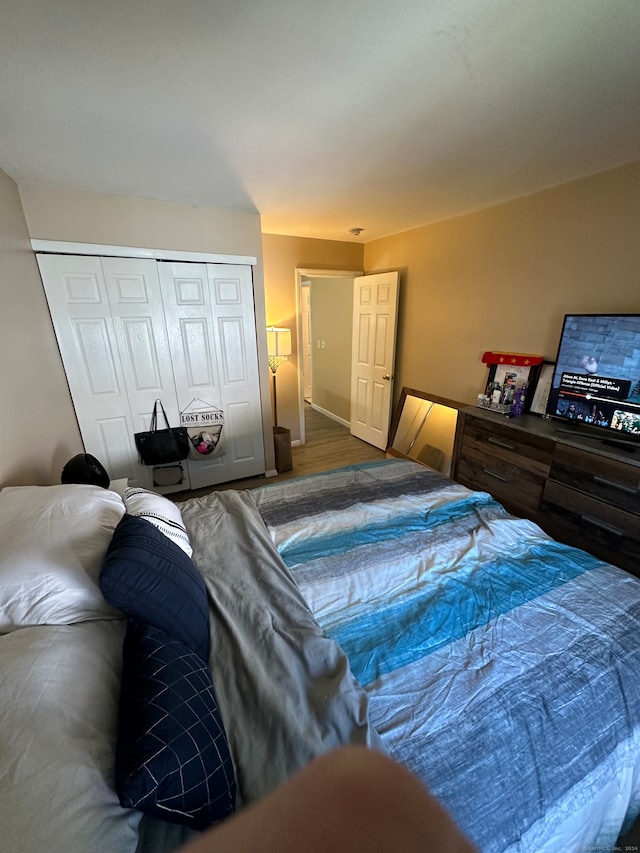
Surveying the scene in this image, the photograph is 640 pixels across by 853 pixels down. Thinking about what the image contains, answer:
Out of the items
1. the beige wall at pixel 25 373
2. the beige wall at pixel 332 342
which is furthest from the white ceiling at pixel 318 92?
the beige wall at pixel 332 342

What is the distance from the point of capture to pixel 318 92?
1289mm

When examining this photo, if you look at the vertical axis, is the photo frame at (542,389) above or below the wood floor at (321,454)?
above

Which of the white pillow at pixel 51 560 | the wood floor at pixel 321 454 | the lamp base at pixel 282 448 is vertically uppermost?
the white pillow at pixel 51 560

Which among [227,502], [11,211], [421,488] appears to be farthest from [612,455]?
[11,211]

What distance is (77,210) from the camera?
2291 millimetres

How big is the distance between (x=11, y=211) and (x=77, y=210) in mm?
437

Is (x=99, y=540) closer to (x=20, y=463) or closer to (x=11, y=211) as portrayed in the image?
(x=20, y=463)

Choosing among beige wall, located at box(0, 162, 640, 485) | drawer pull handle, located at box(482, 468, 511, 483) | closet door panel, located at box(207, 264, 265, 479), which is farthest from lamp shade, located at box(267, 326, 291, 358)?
drawer pull handle, located at box(482, 468, 511, 483)

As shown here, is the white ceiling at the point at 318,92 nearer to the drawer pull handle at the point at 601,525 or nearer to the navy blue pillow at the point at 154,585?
the navy blue pillow at the point at 154,585

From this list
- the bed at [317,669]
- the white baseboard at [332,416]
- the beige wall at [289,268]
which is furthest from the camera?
the white baseboard at [332,416]

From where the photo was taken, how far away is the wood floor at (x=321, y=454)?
→ 3.29 meters

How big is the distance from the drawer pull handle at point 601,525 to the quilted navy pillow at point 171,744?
2.12m

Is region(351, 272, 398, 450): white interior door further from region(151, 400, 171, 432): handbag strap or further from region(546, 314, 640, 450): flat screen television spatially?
region(151, 400, 171, 432): handbag strap

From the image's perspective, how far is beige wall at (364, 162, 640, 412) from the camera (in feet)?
6.54
